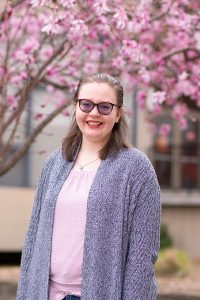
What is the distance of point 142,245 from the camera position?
3.63m

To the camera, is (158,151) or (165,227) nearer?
(165,227)

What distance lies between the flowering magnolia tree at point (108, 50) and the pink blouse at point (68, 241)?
102 inches

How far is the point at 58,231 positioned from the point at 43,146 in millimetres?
9883

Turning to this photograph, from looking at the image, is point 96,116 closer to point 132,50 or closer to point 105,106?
point 105,106

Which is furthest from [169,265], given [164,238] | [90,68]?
[90,68]

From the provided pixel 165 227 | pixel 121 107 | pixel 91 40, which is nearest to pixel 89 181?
pixel 121 107

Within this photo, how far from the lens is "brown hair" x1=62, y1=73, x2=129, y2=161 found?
12.3 feet

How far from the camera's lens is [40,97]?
516 inches

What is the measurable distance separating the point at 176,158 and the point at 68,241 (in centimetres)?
1604

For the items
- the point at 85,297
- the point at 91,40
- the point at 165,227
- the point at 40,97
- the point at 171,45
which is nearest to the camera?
the point at 85,297

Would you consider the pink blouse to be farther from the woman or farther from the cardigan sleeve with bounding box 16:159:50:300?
the cardigan sleeve with bounding box 16:159:50:300

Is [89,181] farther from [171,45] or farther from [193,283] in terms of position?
[193,283]

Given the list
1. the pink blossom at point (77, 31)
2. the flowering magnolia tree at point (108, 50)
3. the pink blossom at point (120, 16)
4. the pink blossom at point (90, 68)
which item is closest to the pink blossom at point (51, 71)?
the flowering magnolia tree at point (108, 50)

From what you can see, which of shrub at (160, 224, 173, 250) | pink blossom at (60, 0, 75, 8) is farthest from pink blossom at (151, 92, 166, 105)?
shrub at (160, 224, 173, 250)
